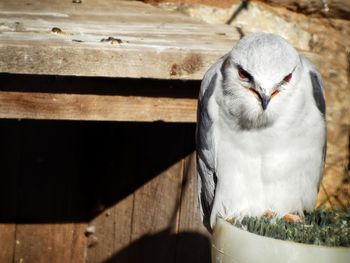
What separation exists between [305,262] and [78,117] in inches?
49.7

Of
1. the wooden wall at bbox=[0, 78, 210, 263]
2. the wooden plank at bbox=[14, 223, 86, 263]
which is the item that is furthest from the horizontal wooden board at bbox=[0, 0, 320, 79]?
the wooden plank at bbox=[14, 223, 86, 263]

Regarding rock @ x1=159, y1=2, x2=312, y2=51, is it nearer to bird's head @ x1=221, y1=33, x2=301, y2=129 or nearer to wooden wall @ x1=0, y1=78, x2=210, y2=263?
wooden wall @ x1=0, y1=78, x2=210, y2=263

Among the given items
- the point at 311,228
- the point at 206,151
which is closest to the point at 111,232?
the point at 206,151

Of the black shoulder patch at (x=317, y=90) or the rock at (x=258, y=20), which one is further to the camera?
the rock at (x=258, y=20)

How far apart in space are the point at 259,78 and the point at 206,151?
0.62 m

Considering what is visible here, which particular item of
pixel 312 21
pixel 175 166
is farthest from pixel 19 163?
pixel 312 21

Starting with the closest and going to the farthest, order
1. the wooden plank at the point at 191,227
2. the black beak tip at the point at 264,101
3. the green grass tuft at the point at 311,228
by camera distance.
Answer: the green grass tuft at the point at 311,228 < the black beak tip at the point at 264,101 < the wooden plank at the point at 191,227

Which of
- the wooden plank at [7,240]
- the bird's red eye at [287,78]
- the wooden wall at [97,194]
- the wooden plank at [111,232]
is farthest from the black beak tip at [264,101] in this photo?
the wooden plank at [7,240]

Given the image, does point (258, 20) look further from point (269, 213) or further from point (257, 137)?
point (269, 213)

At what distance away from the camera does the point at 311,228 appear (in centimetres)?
324

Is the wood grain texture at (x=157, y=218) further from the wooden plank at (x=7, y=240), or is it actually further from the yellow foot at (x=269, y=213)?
the yellow foot at (x=269, y=213)

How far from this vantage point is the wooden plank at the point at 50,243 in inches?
203

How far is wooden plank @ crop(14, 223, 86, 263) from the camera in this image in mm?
5164

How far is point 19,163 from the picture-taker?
5.12m
